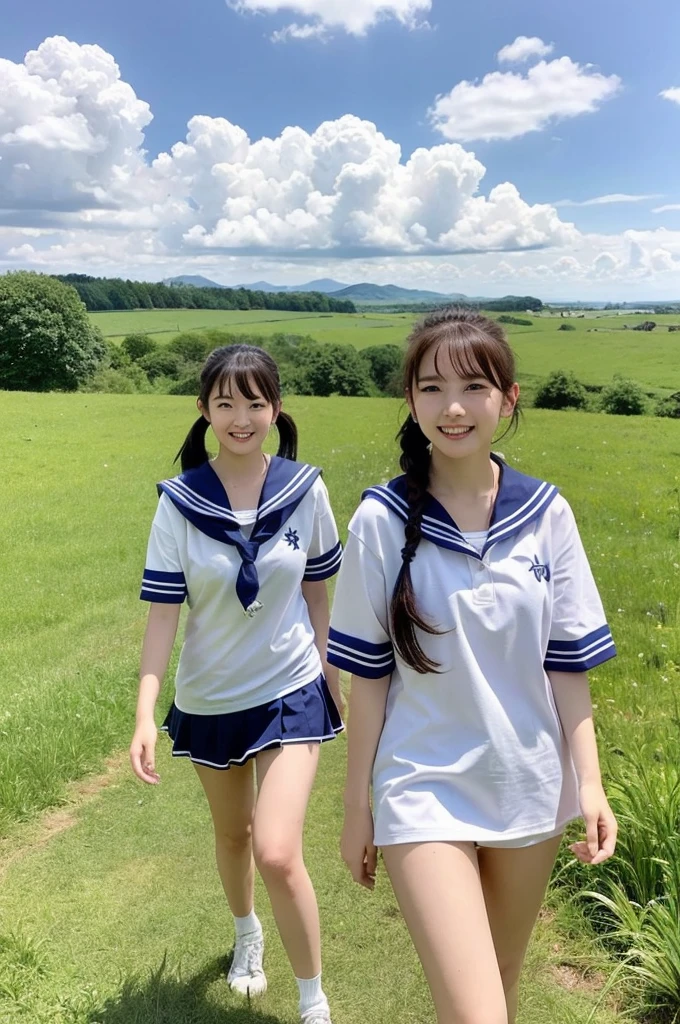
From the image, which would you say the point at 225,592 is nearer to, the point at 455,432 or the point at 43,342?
the point at 455,432

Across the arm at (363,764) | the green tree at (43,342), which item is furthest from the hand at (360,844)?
the green tree at (43,342)

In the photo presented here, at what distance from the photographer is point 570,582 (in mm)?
1805

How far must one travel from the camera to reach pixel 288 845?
2152mm

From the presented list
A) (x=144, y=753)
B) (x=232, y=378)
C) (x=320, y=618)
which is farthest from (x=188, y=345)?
(x=144, y=753)

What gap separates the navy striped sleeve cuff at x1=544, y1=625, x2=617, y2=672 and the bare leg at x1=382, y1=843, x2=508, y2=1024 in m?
0.47

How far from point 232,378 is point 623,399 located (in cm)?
1668

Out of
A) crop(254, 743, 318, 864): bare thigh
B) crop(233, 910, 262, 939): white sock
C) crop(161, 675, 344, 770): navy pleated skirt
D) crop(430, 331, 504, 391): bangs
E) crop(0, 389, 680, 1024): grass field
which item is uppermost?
crop(430, 331, 504, 391): bangs

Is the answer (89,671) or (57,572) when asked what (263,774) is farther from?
(57,572)

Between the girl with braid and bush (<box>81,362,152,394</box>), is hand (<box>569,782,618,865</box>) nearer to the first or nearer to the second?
the girl with braid

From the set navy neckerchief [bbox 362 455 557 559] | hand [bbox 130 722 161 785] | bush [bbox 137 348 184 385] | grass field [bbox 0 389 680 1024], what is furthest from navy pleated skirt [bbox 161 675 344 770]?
bush [bbox 137 348 184 385]

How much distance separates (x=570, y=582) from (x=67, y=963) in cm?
256

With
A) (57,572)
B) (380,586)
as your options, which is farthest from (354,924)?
(57,572)

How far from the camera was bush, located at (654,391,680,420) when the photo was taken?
16.1 m

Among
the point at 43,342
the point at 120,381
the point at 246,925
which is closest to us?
the point at 246,925
